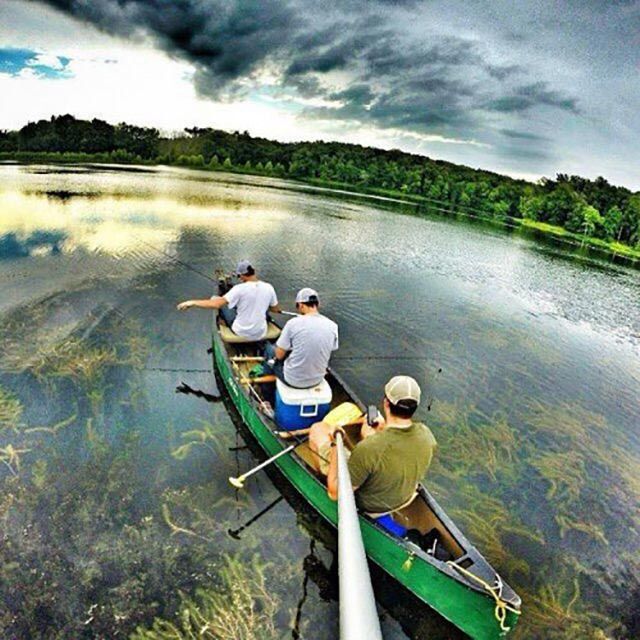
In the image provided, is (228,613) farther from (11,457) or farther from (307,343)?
(11,457)

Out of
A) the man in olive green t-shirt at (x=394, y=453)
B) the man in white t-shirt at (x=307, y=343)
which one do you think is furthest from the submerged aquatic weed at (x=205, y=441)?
the man in olive green t-shirt at (x=394, y=453)

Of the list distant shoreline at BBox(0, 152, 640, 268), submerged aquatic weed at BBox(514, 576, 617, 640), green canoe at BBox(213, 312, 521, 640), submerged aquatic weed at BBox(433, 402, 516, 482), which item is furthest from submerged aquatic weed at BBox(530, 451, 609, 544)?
distant shoreline at BBox(0, 152, 640, 268)

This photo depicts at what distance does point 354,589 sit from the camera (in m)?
2.69

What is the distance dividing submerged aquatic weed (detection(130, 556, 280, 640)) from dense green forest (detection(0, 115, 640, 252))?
261 ft

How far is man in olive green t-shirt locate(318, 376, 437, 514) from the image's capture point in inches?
162

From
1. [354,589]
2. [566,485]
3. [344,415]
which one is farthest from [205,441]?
[566,485]

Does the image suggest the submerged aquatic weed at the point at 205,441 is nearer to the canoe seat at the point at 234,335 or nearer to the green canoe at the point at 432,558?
the green canoe at the point at 432,558

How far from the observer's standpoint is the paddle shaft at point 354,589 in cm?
239

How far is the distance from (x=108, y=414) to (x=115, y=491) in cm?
231

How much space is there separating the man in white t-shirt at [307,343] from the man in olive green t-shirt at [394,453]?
2.26 meters

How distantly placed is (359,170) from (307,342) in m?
111

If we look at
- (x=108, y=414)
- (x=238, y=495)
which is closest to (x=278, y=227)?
(x=108, y=414)

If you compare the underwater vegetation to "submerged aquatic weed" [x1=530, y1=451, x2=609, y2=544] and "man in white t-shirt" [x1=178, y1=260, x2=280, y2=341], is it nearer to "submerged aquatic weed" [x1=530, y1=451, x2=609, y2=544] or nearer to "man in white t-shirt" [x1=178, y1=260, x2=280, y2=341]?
"submerged aquatic weed" [x1=530, y1=451, x2=609, y2=544]

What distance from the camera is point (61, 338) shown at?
11.5 m
